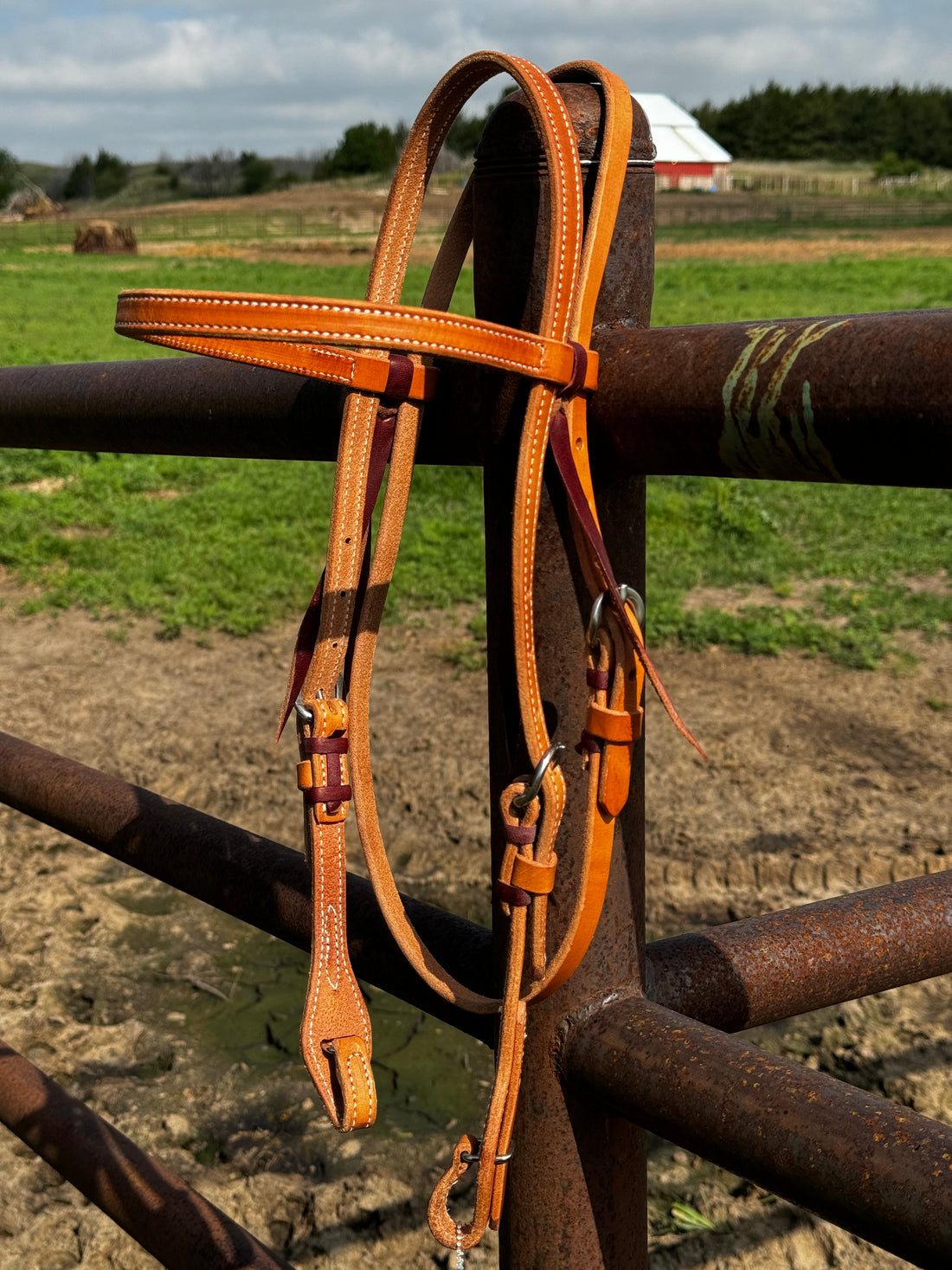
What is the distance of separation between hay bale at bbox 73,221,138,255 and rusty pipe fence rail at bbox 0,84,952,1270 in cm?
3160

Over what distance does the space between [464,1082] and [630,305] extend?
1.94m

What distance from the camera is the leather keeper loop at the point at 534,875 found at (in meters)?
0.73

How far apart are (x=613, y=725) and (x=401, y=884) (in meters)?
2.48

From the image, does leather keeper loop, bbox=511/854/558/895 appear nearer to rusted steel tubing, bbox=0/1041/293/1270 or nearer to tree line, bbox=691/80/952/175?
rusted steel tubing, bbox=0/1041/293/1270

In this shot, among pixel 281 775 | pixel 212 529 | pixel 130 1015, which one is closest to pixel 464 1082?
pixel 130 1015

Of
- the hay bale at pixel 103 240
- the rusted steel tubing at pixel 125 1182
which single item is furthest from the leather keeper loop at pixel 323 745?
the hay bale at pixel 103 240

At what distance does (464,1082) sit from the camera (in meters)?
2.37

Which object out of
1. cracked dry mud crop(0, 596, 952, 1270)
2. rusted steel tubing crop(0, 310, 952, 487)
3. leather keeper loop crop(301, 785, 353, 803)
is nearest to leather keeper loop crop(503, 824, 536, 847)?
leather keeper loop crop(301, 785, 353, 803)

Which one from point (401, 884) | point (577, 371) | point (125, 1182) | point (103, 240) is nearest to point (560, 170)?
point (577, 371)

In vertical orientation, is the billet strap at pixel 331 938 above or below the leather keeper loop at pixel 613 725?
below

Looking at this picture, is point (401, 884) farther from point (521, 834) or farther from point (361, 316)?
point (361, 316)

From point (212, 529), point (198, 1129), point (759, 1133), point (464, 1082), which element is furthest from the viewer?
point (212, 529)

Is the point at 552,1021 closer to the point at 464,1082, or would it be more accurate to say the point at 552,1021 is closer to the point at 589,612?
the point at 589,612

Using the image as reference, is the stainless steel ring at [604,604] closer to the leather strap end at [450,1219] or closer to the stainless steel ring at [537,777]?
the stainless steel ring at [537,777]
